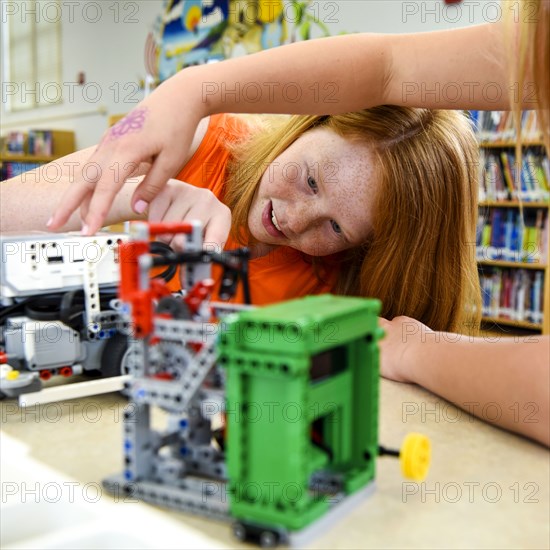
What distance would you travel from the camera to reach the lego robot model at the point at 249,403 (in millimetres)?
583

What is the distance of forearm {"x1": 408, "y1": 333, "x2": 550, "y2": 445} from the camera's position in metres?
0.86

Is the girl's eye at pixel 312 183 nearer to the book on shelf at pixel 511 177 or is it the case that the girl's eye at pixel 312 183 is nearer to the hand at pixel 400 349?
the hand at pixel 400 349

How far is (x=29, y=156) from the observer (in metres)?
5.88

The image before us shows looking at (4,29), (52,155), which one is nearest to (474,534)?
(52,155)

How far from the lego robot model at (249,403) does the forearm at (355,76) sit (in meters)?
0.52

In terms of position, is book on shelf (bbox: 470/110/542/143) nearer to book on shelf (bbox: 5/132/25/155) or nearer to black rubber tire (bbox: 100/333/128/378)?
black rubber tire (bbox: 100/333/128/378)

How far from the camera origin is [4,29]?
6.95 m

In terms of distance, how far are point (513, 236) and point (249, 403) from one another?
3.30 metres
